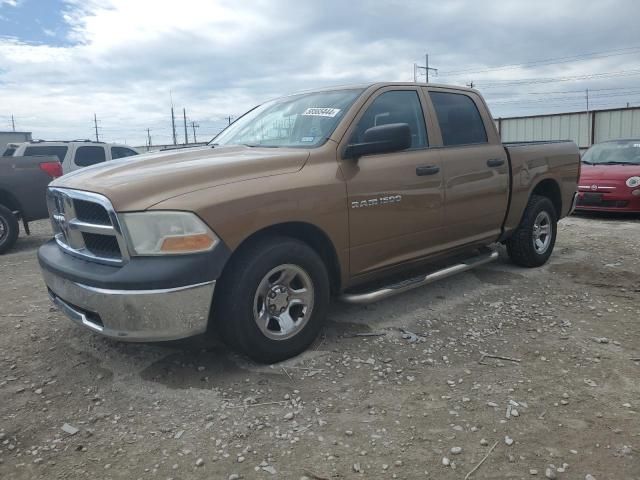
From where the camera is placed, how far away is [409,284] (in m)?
4.04

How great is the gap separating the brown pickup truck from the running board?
0.06 ft

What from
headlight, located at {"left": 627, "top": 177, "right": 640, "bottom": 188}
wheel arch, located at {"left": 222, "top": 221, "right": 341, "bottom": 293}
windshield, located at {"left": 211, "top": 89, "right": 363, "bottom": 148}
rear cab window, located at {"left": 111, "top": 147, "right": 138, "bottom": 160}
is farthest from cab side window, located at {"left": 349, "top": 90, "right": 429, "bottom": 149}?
rear cab window, located at {"left": 111, "top": 147, "right": 138, "bottom": 160}

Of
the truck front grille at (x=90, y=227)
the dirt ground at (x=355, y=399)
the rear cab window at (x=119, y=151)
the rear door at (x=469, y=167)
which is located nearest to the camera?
the dirt ground at (x=355, y=399)

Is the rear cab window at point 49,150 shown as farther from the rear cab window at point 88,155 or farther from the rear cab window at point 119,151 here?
the rear cab window at point 119,151

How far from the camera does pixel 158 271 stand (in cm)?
278

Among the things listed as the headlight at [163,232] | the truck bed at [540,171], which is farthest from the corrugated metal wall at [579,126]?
the headlight at [163,232]

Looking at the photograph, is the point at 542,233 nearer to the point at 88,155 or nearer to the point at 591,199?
the point at 591,199

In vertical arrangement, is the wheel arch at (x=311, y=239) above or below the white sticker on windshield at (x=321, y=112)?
below

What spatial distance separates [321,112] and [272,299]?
151 centimetres

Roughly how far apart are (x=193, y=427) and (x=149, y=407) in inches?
14.1

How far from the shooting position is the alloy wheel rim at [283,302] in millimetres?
3199

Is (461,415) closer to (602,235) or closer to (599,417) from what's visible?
(599,417)

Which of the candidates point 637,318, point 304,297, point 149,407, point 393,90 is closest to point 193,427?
point 149,407

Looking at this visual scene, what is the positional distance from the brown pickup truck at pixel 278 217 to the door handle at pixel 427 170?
13mm
